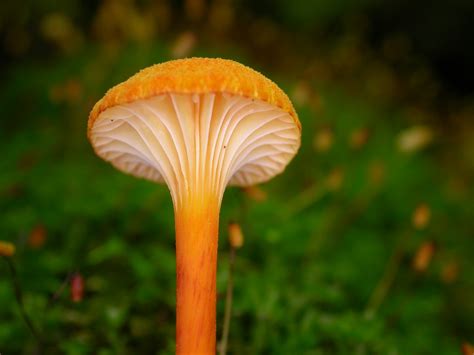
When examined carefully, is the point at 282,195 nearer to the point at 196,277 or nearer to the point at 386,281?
the point at 386,281

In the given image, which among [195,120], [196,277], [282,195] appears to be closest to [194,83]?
[195,120]

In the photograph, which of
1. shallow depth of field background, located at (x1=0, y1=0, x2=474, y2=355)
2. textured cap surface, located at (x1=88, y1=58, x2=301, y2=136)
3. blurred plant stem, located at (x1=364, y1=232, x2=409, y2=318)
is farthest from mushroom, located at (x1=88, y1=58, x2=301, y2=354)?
blurred plant stem, located at (x1=364, y1=232, x2=409, y2=318)

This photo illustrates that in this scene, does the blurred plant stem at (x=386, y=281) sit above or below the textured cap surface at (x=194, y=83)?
below

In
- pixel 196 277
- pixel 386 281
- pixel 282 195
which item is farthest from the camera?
pixel 282 195

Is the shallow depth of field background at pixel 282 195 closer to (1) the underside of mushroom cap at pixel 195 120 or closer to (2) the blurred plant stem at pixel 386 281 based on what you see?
(2) the blurred plant stem at pixel 386 281

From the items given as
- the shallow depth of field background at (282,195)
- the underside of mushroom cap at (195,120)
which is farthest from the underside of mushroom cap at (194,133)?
the shallow depth of field background at (282,195)

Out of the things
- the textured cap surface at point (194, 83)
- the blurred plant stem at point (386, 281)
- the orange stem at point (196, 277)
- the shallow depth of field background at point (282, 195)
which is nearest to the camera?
the textured cap surface at point (194, 83)

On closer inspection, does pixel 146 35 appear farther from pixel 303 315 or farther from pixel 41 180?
pixel 303 315

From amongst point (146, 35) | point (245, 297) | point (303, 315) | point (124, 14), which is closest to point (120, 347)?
point (245, 297)
